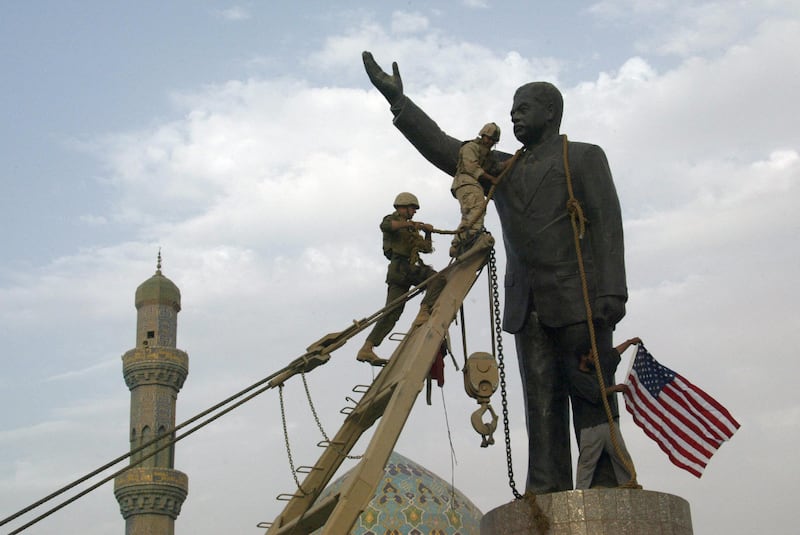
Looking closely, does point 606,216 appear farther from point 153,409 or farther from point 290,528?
point 153,409

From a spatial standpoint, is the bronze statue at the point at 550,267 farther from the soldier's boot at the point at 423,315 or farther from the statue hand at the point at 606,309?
the soldier's boot at the point at 423,315

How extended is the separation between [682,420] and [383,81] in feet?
11.7

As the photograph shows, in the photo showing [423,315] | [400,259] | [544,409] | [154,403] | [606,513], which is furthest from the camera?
[154,403]

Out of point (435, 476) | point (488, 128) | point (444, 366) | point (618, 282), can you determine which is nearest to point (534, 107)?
point (488, 128)

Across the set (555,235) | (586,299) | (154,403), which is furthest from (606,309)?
(154,403)

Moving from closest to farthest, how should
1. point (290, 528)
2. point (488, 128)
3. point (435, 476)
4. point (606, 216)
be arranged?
point (290, 528) → point (606, 216) → point (488, 128) → point (435, 476)

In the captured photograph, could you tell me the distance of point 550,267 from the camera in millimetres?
8719

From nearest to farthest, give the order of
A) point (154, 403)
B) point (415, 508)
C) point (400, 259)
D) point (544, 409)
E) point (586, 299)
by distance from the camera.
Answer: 1. point (586, 299)
2. point (544, 409)
3. point (400, 259)
4. point (415, 508)
5. point (154, 403)

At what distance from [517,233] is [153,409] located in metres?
29.0

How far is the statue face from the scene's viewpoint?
9133 mm

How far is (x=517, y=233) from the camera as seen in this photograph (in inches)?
351

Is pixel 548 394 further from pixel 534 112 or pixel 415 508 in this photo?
pixel 415 508

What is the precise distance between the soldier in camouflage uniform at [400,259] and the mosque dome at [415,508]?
15.2 metres

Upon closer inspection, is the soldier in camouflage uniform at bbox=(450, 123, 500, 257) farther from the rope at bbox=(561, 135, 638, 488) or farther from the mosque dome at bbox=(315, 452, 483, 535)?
the mosque dome at bbox=(315, 452, 483, 535)
